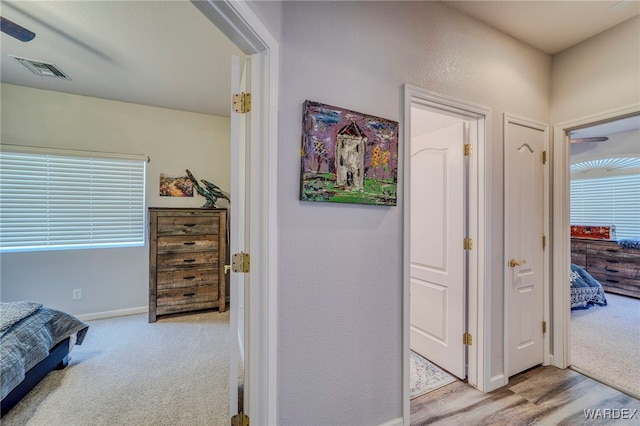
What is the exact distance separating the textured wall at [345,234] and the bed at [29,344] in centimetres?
176

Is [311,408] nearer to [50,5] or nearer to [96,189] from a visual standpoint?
[50,5]

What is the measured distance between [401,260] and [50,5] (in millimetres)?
2838

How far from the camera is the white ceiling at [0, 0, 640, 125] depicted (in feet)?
6.00

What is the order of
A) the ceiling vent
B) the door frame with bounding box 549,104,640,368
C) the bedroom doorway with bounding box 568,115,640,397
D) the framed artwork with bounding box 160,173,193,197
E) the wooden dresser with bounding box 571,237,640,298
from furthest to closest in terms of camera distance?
the wooden dresser with bounding box 571,237,640,298 → the framed artwork with bounding box 160,173,193,197 → the bedroom doorway with bounding box 568,115,640,397 → the ceiling vent → the door frame with bounding box 549,104,640,368

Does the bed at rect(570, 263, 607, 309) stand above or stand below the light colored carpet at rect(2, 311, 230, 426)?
above

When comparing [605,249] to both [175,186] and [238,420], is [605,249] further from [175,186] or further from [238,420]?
[175,186]

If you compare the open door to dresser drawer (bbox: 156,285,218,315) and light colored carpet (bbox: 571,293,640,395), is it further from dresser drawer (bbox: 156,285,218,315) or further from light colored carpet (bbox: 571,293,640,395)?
light colored carpet (bbox: 571,293,640,395)

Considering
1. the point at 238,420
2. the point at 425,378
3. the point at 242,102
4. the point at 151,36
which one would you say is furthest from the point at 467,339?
the point at 151,36

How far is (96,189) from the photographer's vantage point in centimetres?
330

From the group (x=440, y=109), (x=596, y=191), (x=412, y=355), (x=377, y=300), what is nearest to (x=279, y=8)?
(x=440, y=109)

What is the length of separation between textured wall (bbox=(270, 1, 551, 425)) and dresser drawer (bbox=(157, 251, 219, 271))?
2436 mm

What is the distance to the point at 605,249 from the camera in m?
4.56

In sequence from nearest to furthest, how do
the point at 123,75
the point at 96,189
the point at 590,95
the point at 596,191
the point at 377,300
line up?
the point at 377,300 < the point at 590,95 < the point at 123,75 < the point at 96,189 < the point at 596,191

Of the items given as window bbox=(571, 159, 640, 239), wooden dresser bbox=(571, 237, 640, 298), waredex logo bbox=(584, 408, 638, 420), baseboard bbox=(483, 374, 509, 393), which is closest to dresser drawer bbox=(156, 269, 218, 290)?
baseboard bbox=(483, 374, 509, 393)
